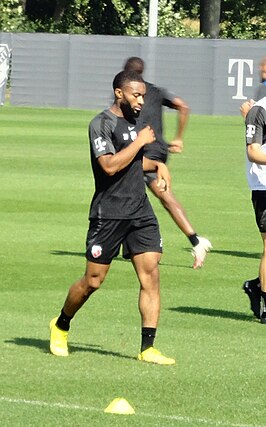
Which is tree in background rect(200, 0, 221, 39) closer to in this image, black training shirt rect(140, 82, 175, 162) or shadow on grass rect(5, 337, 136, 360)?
black training shirt rect(140, 82, 175, 162)

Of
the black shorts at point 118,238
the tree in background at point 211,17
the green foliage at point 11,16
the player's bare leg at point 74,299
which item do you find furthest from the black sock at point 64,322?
the tree in background at point 211,17

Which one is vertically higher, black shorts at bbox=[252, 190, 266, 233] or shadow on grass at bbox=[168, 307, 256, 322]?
black shorts at bbox=[252, 190, 266, 233]

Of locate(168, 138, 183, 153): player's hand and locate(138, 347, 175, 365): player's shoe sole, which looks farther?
locate(168, 138, 183, 153): player's hand

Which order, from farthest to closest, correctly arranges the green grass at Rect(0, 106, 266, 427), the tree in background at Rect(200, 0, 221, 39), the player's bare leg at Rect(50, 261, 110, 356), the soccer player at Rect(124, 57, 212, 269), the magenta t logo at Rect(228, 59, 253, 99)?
1. the tree in background at Rect(200, 0, 221, 39)
2. the magenta t logo at Rect(228, 59, 253, 99)
3. the soccer player at Rect(124, 57, 212, 269)
4. the player's bare leg at Rect(50, 261, 110, 356)
5. the green grass at Rect(0, 106, 266, 427)

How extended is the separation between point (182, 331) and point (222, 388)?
230 centimetres

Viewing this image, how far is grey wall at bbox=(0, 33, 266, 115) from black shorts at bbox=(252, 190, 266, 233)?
32.9 meters

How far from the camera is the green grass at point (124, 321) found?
807 cm

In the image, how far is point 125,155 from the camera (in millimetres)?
9148

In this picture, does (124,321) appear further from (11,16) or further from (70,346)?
(11,16)

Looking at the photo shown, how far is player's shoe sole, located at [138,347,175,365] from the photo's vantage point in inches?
371

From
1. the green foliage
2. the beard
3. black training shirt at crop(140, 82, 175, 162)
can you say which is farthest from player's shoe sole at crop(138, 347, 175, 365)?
the green foliage

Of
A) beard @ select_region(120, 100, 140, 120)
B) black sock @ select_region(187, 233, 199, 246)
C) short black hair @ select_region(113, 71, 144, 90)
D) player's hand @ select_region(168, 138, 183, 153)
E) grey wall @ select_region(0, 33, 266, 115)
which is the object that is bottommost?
grey wall @ select_region(0, 33, 266, 115)

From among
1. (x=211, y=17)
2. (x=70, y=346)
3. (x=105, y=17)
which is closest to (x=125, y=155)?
(x=70, y=346)

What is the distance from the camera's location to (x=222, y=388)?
8.65 m
